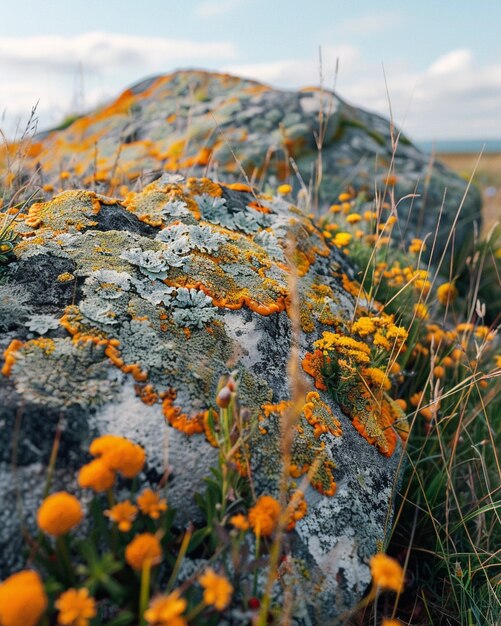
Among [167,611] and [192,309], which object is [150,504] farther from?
[192,309]

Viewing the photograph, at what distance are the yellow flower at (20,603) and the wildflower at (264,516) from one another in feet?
2.18

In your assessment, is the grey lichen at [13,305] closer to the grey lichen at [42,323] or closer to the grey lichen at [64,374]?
the grey lichen at [42,323]

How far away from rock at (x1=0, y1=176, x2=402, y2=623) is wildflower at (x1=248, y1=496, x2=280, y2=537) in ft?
0.80

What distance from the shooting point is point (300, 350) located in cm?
253

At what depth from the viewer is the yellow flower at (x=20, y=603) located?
3.61 feet

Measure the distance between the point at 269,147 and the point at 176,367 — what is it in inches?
203

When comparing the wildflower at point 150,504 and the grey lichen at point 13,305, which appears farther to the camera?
the grey lichen at point 13,305

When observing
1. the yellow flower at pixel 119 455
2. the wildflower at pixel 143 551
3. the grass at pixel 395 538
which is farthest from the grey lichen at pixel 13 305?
the wildflower at pixel 143 551

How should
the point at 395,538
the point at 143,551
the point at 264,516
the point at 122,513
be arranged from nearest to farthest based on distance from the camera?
the point at 143,551 < the point at 122,513 < the point at 264,516 < the point at 395,538

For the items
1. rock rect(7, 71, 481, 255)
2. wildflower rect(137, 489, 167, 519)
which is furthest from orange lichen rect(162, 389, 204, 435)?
rock rect(7, 71, 481, 255)

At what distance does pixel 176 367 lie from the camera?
6.67 feet

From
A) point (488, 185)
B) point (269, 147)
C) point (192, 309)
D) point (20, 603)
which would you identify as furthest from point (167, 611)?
point (488, 185)

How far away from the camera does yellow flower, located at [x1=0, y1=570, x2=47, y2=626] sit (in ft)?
3.61

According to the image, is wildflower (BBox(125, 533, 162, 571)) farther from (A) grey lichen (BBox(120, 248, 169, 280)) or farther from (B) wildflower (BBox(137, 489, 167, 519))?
(A) grey lichen (BBox(120, 248, 169, 280))
